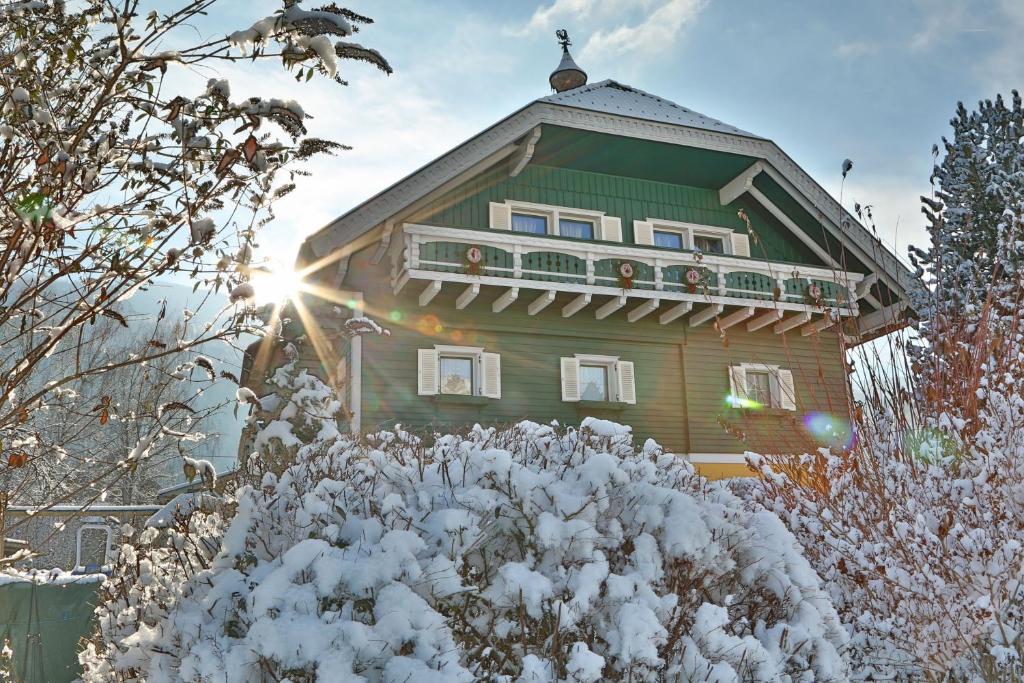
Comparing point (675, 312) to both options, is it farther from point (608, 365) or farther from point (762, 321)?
point (762, 321)

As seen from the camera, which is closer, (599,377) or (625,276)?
(625,276)

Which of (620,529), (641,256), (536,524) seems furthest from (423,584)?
(641,256)

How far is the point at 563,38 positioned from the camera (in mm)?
20094

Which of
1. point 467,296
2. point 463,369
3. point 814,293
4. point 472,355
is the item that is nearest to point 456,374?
point 463,369

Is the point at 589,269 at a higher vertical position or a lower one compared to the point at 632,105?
lower

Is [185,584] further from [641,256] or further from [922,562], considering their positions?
[641,256]

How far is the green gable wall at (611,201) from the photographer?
14352 millimetres

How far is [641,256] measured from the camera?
14.2 metres

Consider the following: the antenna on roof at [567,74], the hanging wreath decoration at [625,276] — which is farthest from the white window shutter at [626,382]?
the antenna on roof at [567,74]

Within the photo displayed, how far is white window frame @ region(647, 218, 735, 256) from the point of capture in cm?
1605

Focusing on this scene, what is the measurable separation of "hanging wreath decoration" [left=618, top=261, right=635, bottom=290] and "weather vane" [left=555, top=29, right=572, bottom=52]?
29.4 ft

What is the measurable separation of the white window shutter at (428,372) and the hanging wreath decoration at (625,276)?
3.65 metres

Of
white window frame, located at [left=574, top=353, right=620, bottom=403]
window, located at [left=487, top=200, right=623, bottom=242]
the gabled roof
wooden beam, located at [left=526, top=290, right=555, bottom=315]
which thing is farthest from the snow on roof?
white window frame, located at [left=574, top=353, right=620, bottom=403]

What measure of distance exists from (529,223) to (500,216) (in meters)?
0.79
